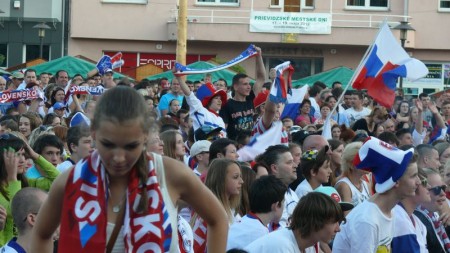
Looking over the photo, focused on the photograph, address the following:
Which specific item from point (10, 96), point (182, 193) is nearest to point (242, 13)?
point (10, 96)

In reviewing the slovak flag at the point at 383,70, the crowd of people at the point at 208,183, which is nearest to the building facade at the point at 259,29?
the crowd of people at the point at 208,183

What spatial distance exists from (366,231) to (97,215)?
10.4 feet

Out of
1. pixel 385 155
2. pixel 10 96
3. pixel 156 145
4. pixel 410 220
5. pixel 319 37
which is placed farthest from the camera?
pixel 319 37

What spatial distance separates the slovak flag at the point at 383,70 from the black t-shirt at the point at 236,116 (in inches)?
68.6

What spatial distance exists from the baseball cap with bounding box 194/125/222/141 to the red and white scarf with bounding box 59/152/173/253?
23.8 ft

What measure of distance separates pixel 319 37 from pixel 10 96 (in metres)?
24.9

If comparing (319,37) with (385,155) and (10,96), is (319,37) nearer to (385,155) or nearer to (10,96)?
(10,96)

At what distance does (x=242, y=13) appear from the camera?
3788 cm

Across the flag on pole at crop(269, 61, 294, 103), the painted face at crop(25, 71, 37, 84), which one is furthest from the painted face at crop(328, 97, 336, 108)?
the painted face at crop(25, 71, 37, 84)

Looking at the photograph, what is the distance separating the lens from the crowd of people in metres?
4.08

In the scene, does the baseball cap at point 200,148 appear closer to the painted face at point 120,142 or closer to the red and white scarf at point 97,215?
the red and white scarf at point 97,215

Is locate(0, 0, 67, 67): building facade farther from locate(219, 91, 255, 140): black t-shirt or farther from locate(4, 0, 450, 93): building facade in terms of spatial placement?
locate(219, 91, 255, 140): black t-shirt

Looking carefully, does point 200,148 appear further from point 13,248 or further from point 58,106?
point 58,106

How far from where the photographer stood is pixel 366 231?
22.5ft
